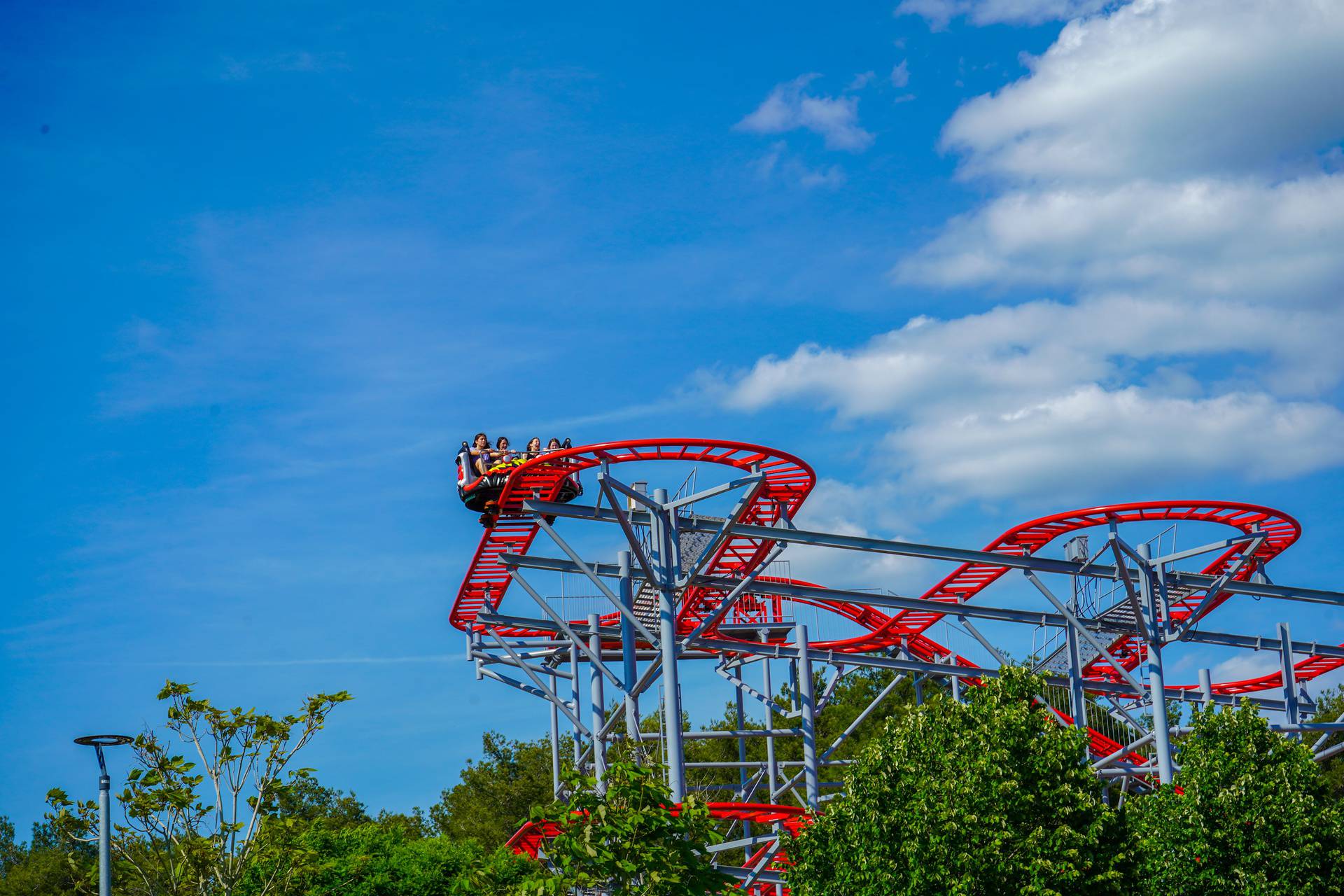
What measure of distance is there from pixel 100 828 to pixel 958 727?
37.4 ft

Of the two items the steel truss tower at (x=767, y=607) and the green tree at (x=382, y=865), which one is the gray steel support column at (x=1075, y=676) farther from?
the green tree at (x=382, y=865)

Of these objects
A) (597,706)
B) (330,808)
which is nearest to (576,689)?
(597,706)

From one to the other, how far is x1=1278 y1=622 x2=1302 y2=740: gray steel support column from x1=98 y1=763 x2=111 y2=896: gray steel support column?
25.4 metres

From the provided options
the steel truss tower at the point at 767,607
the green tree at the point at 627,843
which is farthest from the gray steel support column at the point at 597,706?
the green tree at the point at 627,843

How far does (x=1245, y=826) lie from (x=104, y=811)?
15.1m

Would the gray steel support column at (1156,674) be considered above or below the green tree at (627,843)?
above

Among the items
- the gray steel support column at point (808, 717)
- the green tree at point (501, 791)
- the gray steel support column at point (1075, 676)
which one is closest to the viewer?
the gray steel support column at point (808, 717)

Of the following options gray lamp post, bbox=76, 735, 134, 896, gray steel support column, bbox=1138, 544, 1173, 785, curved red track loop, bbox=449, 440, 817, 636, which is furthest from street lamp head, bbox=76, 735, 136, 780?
gray steel support column, bbox=1138, 544, 1173, 785

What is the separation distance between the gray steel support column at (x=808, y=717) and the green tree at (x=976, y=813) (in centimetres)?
809

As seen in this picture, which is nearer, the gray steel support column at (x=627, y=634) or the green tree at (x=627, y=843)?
the green tree at (x=627, y=843)

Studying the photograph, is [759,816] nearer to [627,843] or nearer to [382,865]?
[382,865]

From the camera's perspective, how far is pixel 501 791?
55.5 m

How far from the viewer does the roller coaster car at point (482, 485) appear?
2559 cm

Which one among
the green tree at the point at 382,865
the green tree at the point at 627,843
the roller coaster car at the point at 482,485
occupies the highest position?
the roller coaster car at the point at 482,485
